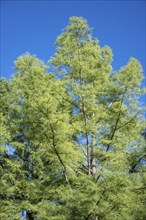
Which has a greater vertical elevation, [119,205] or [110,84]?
[110,84]

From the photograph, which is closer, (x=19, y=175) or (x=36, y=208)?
(x=36, y=208)

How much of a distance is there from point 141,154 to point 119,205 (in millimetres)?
3028

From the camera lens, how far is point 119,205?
34.9 feet

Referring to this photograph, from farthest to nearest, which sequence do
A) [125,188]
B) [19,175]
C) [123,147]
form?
1. [19,175]
2. [123,147]
3. [125,188]

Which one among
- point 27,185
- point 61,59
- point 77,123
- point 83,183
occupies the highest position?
point 61,59

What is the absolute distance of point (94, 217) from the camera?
441 inches

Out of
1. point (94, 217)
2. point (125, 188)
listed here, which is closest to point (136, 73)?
point (125, 188)

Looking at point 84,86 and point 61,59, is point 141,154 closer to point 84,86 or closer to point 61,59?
point 84,86

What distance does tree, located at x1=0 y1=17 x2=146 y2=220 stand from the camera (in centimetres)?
1064

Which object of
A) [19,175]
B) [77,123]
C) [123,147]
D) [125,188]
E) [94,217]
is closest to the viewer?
[125,188]

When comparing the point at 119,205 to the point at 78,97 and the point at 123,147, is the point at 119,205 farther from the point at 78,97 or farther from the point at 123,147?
the point at 78,97

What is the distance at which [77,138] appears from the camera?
13.4 metres

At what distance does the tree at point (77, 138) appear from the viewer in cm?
1064

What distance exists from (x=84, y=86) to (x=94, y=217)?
514cm
